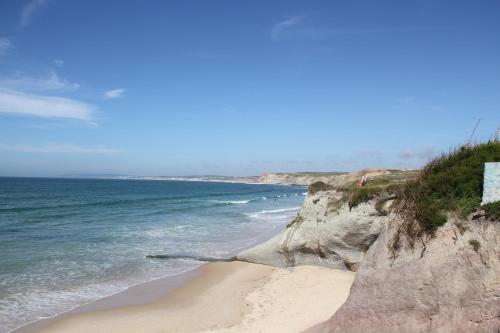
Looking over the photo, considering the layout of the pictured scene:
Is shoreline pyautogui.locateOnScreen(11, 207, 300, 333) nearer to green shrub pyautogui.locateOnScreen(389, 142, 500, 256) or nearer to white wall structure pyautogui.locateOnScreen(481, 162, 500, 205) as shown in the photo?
green shrub pyautogui.locateOnScreen(389, 142, 500, 256)

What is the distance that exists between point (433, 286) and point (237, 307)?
252 inches

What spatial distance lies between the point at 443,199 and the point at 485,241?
1.15 m

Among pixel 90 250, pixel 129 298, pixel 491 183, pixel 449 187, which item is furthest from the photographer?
pixel 90 250

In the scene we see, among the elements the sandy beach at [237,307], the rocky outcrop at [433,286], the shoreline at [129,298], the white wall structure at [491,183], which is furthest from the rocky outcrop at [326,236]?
the white wall structure at [491,183]

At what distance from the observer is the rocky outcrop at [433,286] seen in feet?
21.0

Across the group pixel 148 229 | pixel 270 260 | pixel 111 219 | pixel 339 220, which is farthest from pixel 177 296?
pixel 111 219

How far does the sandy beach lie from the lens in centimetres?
1037

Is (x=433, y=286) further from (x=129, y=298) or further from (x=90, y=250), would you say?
(x=90, y=250)

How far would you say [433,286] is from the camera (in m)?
6.88

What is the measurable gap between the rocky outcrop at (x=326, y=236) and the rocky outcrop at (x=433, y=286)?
5.01 metres

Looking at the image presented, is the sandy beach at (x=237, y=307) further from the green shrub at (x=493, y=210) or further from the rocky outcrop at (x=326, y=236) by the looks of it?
the green shrub at (x=493, y=210)

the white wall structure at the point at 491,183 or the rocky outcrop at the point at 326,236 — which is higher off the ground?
the white wall structure at the point at 491,183

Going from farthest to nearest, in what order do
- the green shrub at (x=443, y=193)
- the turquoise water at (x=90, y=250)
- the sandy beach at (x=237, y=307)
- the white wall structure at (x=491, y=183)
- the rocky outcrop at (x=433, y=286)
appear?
1. the turquoise water at (x=90, y=250)
2. the sandy beach at (x=237, y=307)
3. the green shrub at (x=443, y=193)
4. the white wall structure at (x=491, y=183)
5. the rocky outcrop at (x=433, y=286)

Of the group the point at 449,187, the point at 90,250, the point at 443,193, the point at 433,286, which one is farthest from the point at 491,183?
the point at 90,250
